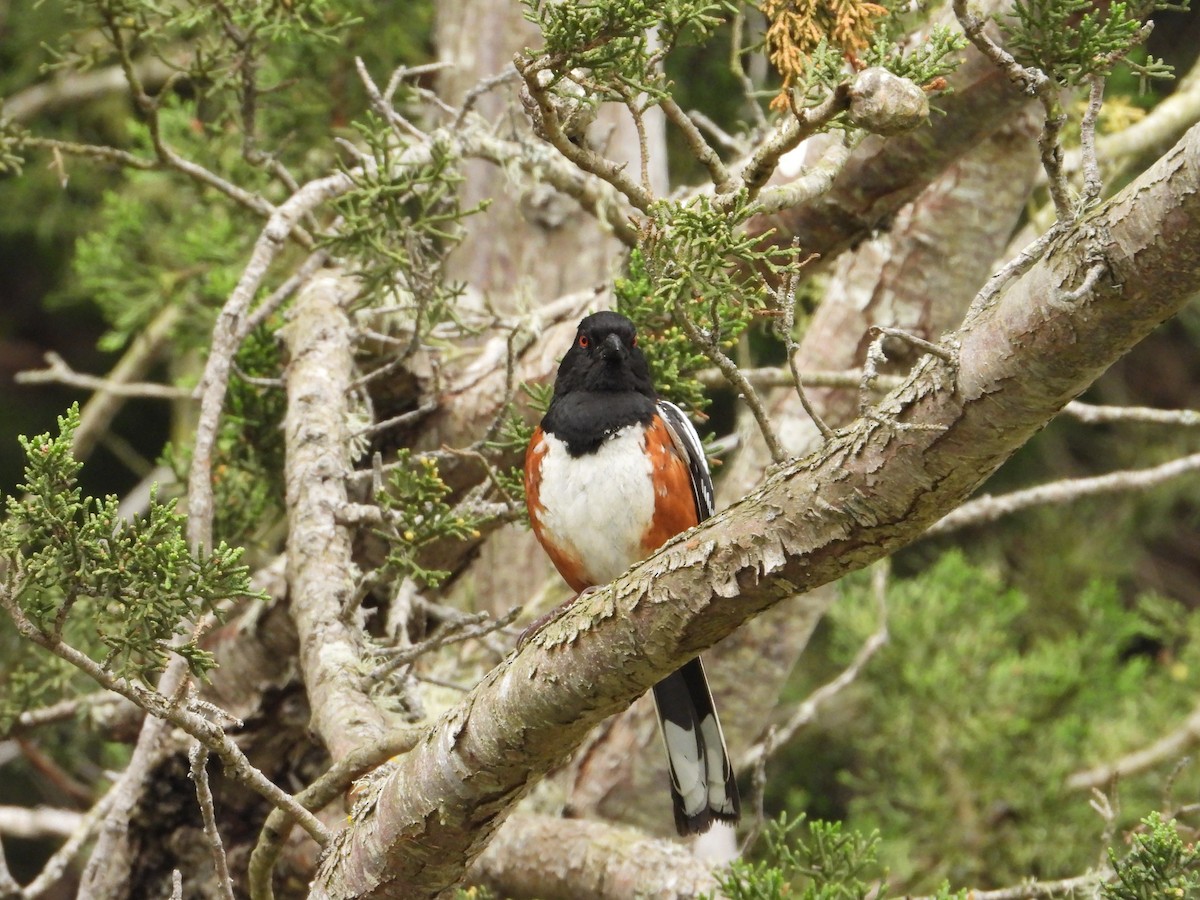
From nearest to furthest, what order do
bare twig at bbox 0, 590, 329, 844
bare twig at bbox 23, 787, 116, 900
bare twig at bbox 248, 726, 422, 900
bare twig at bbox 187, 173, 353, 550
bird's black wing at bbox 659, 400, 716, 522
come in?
bare twig at bbox 0, 590, 329, 844
bare twig at bbox 248, 726, 422, 900
bare twig at bbox 23, 787, 116, 900
bare twig at bbox 187, 173, 353, 550
bird's black wing at bbox 659, 400, 716, 522

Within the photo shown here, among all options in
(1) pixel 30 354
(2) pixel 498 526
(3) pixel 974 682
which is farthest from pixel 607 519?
(1) pixel 30 354

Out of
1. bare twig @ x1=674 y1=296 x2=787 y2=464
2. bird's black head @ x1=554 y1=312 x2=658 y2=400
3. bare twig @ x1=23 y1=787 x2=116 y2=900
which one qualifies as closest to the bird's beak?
bird's black head @ x1=554 y1=312 x2=658 y2=400

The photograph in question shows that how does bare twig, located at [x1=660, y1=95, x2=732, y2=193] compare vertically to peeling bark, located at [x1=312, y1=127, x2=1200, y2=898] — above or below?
above

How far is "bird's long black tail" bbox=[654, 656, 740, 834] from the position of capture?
11.7 ft

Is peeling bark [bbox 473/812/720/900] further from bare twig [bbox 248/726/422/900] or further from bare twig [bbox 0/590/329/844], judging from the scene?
bare twig [bbox 0/590/329/844]

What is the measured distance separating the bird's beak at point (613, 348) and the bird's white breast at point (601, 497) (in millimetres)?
206

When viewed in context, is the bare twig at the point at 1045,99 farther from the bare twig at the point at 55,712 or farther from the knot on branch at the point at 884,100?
the bare twig at the point at 55,712

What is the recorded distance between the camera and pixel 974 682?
5.66 meters

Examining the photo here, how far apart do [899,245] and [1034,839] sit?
2487 millimetres

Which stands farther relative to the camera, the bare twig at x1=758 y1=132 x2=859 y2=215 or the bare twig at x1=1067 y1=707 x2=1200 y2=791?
the bare twig at x1=1067 y1=707 x2=1200 y2=791

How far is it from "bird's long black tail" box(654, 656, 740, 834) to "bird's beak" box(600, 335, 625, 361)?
33.8 inches

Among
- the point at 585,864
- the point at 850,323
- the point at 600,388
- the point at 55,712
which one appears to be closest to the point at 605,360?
the point at 600,388

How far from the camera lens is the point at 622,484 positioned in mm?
3490

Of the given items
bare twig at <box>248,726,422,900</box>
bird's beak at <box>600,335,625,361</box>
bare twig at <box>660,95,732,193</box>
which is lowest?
bare twig at <box>248,726,422,900</box>
